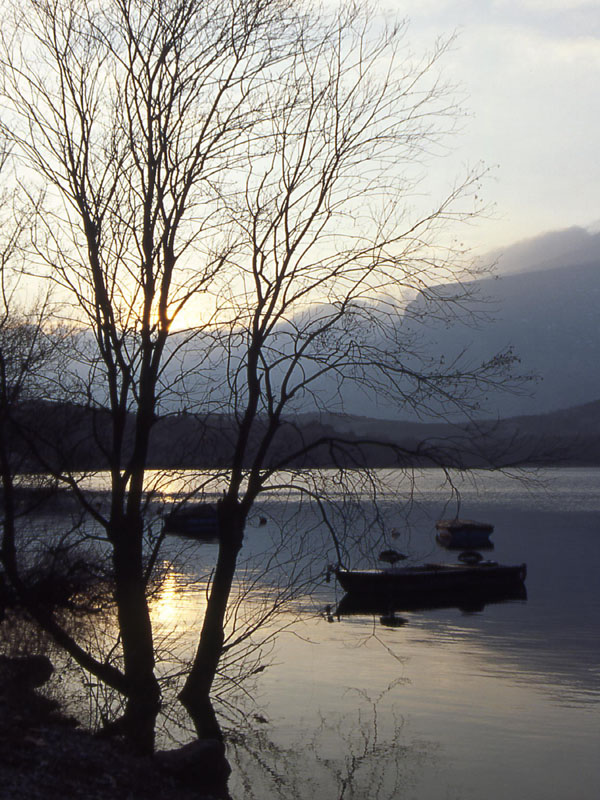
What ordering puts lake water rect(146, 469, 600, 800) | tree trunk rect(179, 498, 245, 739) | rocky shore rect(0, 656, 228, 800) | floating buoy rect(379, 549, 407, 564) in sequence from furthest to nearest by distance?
1. lake water rect(146, 469, 600, 800)
2. floating buoy rect(379, 549, 407, 564)
3. tree trunk rect(179, 498, 245, 739)
4. rocky shore rect(0, 656, 228, 800)

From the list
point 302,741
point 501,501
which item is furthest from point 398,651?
point 501,501

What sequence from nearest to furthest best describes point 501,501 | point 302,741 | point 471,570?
1. point 302,741
2. point 471,570
3. point 501,501

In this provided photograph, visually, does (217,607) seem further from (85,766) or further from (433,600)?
(433,600)

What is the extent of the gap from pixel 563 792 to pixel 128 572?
11.3 metres

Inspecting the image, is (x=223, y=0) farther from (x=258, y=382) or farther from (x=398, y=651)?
(x=398, y=651)

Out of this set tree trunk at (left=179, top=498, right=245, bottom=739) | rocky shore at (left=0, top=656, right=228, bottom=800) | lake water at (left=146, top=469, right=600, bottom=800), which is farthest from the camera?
lake water at (left=146, top=469, right=600, bottom=800)

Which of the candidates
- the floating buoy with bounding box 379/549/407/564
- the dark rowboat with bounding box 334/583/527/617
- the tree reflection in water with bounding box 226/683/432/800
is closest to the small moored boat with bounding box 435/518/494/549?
the dark rowboat with bounding box 334/583/527/617

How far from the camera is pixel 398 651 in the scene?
3188 centimetres

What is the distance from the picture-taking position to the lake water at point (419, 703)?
17.8 metres

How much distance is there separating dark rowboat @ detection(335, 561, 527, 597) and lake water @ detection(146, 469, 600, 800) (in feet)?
10.0

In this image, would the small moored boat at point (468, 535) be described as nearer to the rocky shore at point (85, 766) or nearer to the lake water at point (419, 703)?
the lake water at point (419, 703)

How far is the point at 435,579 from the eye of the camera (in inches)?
1917

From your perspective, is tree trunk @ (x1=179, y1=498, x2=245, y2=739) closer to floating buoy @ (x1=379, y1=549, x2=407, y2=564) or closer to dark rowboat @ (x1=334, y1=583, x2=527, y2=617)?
floating buoy @ (x1=379, y1=549, x2=407, y2=564)

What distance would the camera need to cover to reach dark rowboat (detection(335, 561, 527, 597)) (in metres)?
45.5
